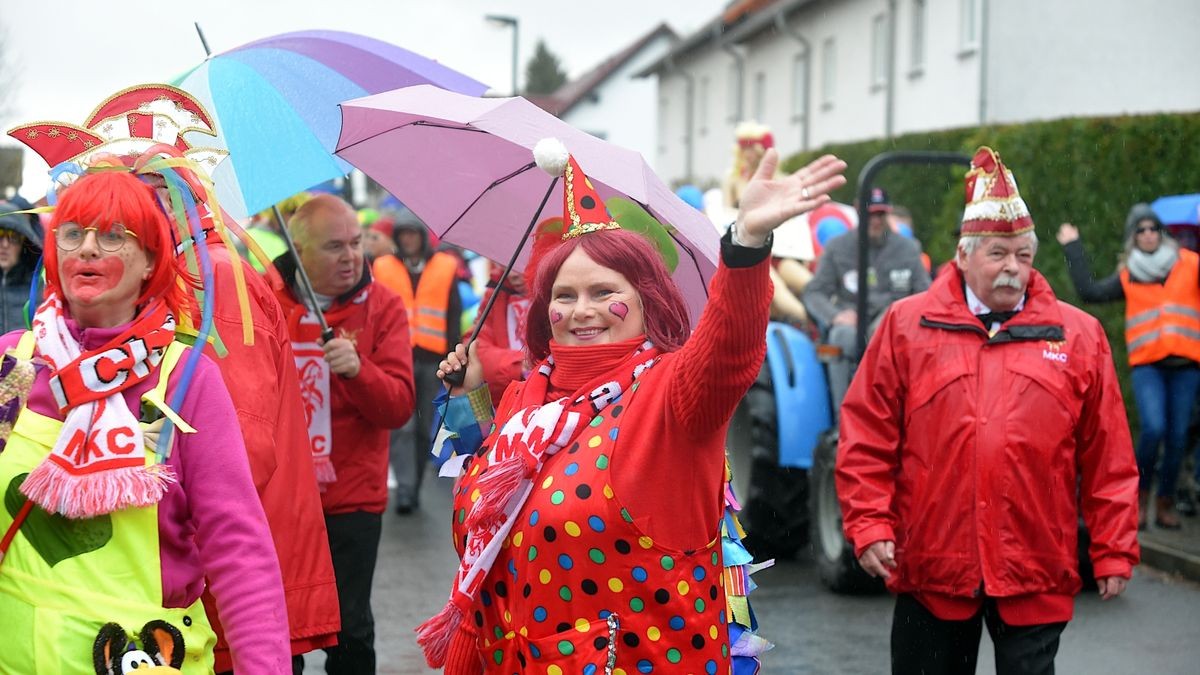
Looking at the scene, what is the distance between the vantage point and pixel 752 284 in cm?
294

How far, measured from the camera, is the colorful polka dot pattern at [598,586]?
3.27m

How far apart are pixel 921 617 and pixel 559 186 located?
1.69 m

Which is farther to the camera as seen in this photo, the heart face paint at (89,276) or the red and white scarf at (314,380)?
the red and white scarf at (314,380)

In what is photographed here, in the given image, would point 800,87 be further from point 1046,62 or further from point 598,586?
point 598,586

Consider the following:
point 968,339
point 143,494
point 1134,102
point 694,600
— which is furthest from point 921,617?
point 1134,102

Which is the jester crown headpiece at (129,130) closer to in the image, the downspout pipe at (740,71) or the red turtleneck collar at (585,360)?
the red turtleneck collar at (585,360)

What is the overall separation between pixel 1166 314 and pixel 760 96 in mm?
28303

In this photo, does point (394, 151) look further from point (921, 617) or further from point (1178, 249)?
point (1178, 249)

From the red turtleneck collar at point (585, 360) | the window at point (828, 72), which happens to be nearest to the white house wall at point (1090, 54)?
the window at point (828, 72)

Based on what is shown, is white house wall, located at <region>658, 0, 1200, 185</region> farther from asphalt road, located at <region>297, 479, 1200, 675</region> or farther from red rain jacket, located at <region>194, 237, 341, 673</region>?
red rain jacket, located at <region>194, 237, 341, 673</region>

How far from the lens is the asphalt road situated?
7.06m

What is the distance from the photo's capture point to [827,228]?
11.8 m

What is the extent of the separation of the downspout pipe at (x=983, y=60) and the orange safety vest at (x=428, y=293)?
13.2 meters

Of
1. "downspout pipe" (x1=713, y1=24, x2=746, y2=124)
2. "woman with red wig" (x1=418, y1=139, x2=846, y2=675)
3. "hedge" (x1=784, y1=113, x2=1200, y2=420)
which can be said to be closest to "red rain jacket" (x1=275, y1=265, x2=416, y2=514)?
"woman with red wig" (x1=418, y1=139, x2=846, y2=675)
